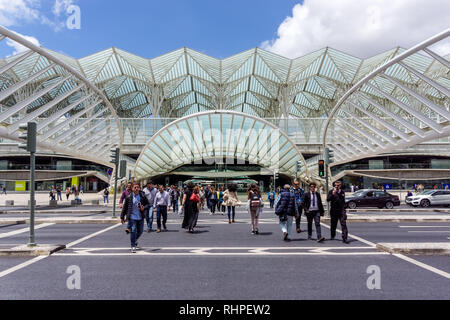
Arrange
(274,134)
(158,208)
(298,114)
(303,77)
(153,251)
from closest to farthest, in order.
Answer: (153,251) → (158,208) → (274,134) → (303,77) → (298,114)

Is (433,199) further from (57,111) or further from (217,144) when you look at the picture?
(57,111)

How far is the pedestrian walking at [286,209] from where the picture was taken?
935cm

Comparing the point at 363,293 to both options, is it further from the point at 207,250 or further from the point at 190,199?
the point at 190,199

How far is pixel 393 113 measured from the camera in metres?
19.8

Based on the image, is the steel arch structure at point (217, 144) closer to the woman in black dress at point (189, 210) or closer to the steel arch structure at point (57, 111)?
the steel arch structure at point (57, 111)

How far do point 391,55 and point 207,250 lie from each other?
174 feet

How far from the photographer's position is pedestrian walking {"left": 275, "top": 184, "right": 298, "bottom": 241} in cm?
935

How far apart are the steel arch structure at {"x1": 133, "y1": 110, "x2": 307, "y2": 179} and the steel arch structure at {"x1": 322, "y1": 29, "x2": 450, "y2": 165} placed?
200 inches

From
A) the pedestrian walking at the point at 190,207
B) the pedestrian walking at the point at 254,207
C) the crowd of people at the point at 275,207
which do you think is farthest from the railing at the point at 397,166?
the pedestrian walking at the point at 190,207

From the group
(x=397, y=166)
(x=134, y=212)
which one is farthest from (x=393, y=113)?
(x=397, y=166)

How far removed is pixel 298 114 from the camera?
83.3 m

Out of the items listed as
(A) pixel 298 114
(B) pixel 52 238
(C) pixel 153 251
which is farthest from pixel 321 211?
(A) pixel 298 114

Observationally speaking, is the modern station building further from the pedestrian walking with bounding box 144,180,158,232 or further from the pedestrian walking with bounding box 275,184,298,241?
the pedestrian walking with bounding box 275,184,298,241

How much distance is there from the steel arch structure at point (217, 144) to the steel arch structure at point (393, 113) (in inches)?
200
